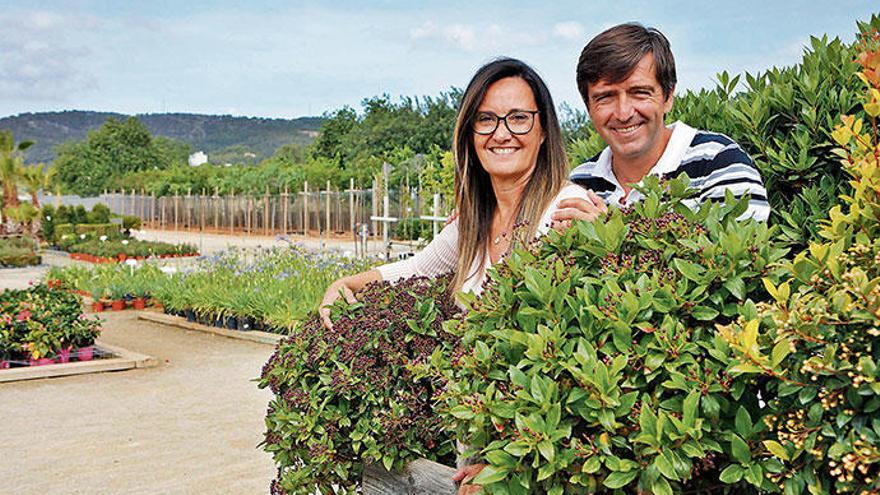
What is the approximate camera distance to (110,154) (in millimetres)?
90188

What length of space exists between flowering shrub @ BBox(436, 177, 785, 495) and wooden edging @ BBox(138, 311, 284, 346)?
25.4 ft

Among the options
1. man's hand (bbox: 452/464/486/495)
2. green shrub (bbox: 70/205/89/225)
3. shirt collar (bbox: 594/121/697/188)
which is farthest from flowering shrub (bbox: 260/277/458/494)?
green shrub (bbox: 70/205/89/225)

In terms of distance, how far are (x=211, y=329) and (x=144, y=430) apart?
4.79 m

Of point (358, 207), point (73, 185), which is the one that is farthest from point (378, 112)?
point (73, 185)

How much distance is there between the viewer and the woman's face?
115 inches

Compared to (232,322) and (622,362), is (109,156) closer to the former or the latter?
(232,322)

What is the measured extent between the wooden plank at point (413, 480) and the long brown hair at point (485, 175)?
61 centimetres

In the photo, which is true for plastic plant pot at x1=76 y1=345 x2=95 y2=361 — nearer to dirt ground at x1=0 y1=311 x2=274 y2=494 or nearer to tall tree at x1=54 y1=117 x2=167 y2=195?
dirt ground at x1=0 y1=311 x2=274 y2=494

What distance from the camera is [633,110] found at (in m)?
2.99

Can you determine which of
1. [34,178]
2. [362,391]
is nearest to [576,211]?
[362,391]

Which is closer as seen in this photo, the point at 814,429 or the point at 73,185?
the point at 814,429

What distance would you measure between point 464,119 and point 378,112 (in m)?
47.2

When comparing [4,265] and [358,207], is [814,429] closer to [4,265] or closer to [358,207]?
[4,265]

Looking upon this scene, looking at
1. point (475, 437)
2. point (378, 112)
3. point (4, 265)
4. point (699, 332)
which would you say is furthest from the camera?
point (378, 112)
